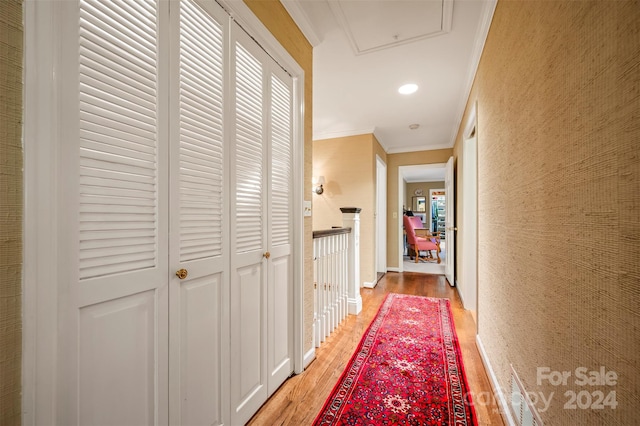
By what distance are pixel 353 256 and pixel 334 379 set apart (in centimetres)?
137

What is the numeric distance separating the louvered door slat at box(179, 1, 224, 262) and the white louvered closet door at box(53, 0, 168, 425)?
0.32 ft

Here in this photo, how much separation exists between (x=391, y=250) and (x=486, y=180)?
348cm

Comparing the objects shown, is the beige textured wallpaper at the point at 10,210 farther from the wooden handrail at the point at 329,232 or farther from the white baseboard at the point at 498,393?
the white baseboard at the point at 498,393

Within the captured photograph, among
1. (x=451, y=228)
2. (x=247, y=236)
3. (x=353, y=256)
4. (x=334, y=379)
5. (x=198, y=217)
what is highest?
(x=198, y=217)

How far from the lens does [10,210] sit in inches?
24.8

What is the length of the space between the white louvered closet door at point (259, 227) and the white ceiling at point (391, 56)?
64 cm

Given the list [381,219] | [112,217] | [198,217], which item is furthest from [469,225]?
[112,217]

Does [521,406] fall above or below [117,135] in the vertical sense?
below

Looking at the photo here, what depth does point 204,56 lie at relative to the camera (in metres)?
1.17

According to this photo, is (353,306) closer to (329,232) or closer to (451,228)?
(329,232)

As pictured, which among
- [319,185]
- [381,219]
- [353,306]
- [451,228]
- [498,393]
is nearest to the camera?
[498,393]

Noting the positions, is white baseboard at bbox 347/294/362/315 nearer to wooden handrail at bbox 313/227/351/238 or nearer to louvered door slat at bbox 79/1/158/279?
wooden handrail at bbox 313/227/351/238

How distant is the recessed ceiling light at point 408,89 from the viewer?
2867 millimetres

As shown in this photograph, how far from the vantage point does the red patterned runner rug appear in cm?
149
